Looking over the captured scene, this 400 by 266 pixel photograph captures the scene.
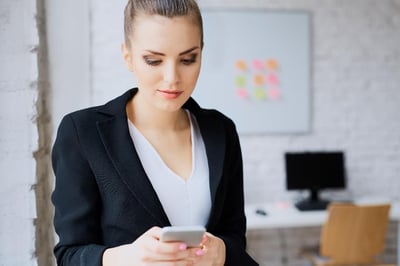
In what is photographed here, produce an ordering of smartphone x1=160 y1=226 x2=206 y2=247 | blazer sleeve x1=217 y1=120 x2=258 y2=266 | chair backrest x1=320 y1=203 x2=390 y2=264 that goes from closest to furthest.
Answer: smartphone x1=160 y1=226 x2=206 y2=247 → blazer sleeve x1=217 y1=120 x2=258 y2=266 → chair backrest x1=320 y1=203 x2=390 y2=264

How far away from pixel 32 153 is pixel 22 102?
4.7 inches

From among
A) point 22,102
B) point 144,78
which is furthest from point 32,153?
point 144,78

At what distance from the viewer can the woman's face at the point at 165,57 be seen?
2.40ft

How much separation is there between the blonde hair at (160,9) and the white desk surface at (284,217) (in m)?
2.20

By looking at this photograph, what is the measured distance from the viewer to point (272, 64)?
3219 millimetres

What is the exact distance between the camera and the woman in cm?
73

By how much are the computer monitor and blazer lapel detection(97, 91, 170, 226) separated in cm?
253

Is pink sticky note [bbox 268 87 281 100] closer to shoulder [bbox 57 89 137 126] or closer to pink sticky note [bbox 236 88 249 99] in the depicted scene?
pink sticky note [bbox 236 88 249 99]

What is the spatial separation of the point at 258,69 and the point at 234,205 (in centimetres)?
242

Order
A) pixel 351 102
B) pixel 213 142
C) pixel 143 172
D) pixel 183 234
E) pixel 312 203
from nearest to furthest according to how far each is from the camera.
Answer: pixel 183 234 < pixel 143 172 < pixel 213 142 < pixel 312 203 < pixel 351 102

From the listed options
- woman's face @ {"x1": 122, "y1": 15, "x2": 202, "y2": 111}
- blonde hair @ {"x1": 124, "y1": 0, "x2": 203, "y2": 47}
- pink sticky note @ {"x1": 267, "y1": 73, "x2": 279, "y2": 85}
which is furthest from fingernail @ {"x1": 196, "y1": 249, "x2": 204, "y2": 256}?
pink sticky note @ {"x1": 267, "y1": 73, "x2": 279, "y2": 85}

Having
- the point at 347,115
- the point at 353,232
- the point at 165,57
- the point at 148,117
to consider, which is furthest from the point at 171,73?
the point at 347,115

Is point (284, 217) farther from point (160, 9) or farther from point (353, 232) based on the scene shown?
point (160, 9)

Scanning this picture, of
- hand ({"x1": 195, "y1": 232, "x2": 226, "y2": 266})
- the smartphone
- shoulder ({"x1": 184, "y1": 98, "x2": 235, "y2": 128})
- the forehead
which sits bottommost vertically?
hand ({"x1": 195, "y1": 232, "x2": 226, "y2": 266})
